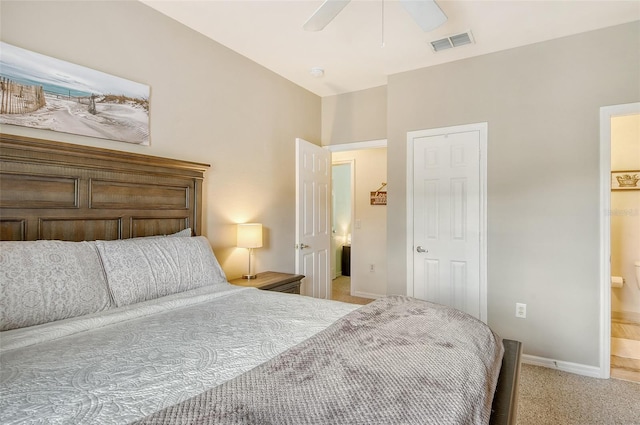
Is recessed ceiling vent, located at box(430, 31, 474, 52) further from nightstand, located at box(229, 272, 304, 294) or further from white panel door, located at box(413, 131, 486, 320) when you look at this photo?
nightstand, located at box(229, 272, 304, 294)

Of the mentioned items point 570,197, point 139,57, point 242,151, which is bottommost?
point 570,197

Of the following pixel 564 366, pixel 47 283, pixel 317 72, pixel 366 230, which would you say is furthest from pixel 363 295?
pixel 47 283

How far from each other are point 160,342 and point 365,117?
3.41 metres

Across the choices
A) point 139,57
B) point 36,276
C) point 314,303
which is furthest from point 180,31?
point 314,303

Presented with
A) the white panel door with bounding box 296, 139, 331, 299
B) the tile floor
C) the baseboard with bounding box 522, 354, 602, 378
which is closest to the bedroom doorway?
the white panel door with bounding box 296, 139, 331, 299

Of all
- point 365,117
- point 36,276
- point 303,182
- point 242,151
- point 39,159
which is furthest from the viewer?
point 365,117

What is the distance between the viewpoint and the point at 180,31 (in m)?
2.60

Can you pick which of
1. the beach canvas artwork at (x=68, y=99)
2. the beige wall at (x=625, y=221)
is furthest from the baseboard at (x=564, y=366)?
the beach canvas artwork at (x=68, y=99)

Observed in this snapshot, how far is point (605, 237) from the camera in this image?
2645mm

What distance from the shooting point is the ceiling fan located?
1835mm

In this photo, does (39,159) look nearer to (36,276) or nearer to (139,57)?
(36,276)

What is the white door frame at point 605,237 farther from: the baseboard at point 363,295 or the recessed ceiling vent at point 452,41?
the baseboard at point 363,295

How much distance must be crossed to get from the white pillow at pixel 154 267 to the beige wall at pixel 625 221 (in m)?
4.44

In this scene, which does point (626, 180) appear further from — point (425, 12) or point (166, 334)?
point (166, 334)
